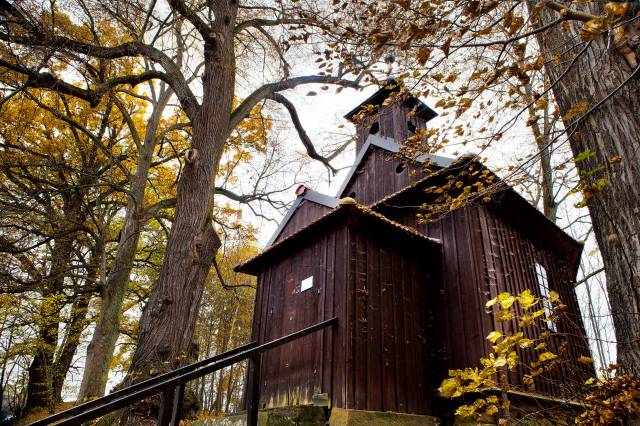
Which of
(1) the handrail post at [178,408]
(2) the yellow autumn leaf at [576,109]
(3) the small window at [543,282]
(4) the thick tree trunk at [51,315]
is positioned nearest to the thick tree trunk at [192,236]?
(1) the handrail post at [178,408]

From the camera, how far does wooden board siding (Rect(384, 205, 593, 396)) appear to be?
700 centimetres

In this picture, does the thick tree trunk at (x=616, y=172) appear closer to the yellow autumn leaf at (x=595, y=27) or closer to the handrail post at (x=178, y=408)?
the yellow autumn leaf at (x=595, y=27)

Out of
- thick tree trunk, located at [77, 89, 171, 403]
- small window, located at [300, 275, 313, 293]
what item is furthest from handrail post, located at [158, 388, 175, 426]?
thick tree trunk, located at [77, 89, 171, 403]

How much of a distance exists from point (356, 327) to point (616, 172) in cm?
412

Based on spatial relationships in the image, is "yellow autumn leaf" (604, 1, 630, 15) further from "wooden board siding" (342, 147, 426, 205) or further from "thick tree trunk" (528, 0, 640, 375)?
"wooden board siding" (342, 147, 426, 205)

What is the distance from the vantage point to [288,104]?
10516 millimetres

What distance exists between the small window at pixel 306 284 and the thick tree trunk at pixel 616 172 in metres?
4.83

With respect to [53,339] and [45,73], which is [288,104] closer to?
[45,73]

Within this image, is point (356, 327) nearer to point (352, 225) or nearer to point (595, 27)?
point (352, 225)

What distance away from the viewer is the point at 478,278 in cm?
738

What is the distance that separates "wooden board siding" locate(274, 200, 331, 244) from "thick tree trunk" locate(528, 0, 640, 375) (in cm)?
522

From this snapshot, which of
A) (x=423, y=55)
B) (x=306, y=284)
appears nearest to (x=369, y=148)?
(x=306, y=284)

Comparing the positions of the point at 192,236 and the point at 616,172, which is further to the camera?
the point at 192,236

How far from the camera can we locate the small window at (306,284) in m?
7.24
